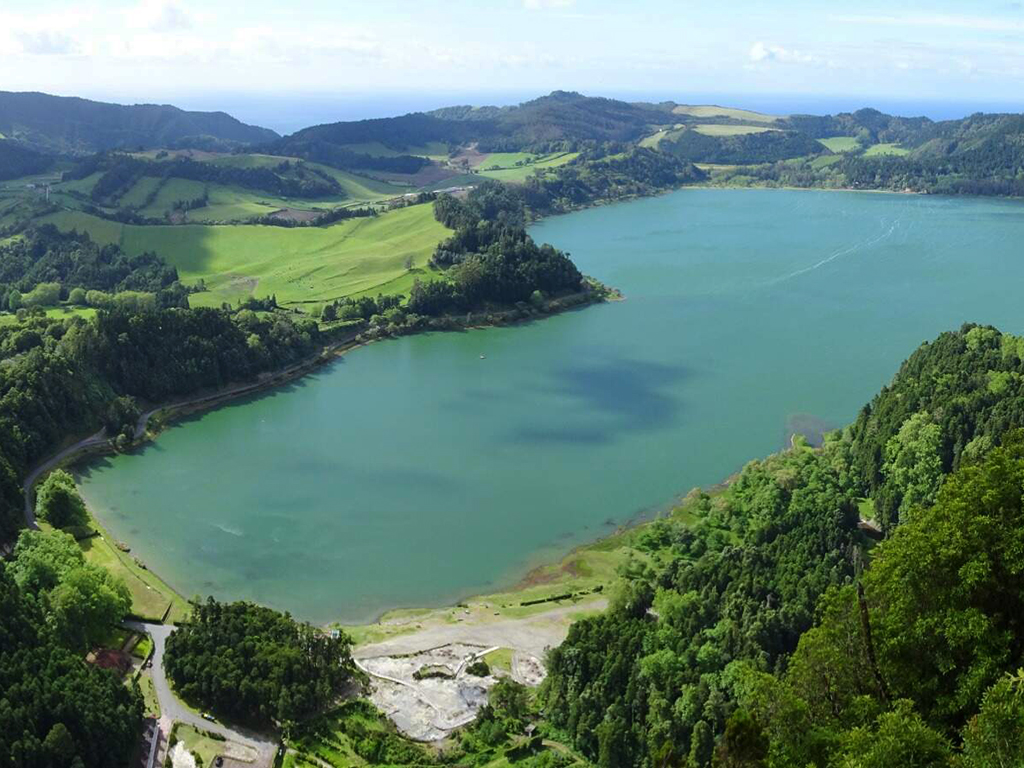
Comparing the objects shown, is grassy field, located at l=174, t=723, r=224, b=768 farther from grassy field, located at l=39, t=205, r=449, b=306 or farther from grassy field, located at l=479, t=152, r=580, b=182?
grassy field, located at l=479, t=152, r=580, b=182

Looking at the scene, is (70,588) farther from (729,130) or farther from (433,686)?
(729,130)

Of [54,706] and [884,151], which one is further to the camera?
[884,151]

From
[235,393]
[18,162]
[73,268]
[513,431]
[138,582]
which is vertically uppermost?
[18,162]

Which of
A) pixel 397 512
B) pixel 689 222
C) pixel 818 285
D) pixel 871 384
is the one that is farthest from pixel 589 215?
pixel 397 512

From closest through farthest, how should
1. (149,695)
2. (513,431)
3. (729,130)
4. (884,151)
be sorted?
(149,695), (513,431), (884,151), (729,130)

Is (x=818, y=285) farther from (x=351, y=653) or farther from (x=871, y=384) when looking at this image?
(x=351, y=653)

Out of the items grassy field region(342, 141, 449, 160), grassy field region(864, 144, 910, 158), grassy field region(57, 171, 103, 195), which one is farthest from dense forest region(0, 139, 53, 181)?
grassy field region(864, 144, 910, 158)

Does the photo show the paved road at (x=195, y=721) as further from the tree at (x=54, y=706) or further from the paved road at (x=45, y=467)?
the paved road at (x=45, y=467)

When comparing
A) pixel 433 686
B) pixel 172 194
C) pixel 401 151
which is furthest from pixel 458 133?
pixel 433 686
